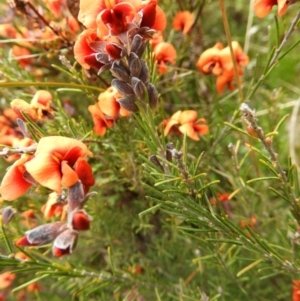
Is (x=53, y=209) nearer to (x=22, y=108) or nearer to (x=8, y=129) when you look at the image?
(x=22, y=108)

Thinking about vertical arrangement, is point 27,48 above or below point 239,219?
above

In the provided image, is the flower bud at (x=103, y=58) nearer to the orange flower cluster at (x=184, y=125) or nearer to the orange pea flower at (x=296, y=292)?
the orange flower cluster at (x=184, y=125)

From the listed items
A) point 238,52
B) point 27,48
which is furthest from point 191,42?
point 27,48

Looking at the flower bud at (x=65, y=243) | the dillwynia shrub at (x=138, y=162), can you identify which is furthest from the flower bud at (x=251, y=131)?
the flower bud at (x=65, y=243)

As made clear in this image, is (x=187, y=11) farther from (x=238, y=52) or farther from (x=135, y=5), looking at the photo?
(x=135, y=5)

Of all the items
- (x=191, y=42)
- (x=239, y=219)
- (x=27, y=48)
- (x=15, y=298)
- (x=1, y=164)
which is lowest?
(x=15, y=298)
